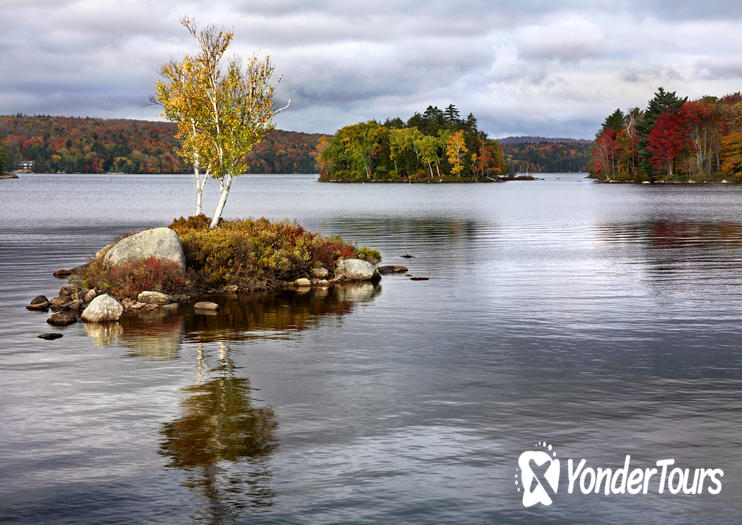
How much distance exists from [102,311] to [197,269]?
6.71m

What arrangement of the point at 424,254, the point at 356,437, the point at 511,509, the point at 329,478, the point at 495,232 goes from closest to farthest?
1. the point at 511,509
2. the point at 329,478
3. the point at 356,437
4. the point at 424,254
5. the point at 495,232

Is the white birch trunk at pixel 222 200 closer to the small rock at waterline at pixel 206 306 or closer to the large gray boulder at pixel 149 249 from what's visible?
the large gray boulder at pixel 149 249

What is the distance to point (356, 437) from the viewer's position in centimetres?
1231

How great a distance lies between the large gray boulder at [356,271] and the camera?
33.1m

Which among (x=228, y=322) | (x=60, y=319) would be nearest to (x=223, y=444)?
(x=228, y=322)

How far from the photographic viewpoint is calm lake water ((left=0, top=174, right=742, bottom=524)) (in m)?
9.98

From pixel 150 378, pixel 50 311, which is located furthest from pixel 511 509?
pixel 50 311

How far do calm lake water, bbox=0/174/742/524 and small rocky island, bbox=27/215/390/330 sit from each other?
1.52m

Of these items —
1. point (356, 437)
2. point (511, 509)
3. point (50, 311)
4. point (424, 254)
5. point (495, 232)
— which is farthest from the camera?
point (495, 232)

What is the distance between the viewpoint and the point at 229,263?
3034cm

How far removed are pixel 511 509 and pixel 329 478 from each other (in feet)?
8.52

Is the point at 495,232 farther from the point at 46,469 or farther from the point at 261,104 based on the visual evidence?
the point at 46,469

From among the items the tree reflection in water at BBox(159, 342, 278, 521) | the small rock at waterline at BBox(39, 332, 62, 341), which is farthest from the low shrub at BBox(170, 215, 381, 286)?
the tree reflection in water at BBox(159, 342, 278, 521)

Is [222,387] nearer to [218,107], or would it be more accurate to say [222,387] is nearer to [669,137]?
[218,107]
